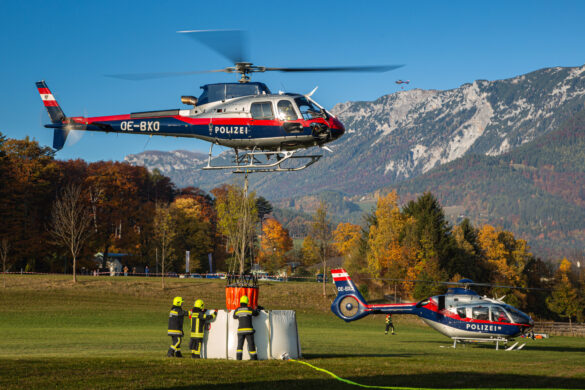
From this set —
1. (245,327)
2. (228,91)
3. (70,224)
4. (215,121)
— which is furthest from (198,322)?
(70,224)

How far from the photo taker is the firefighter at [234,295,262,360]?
73.4 feet

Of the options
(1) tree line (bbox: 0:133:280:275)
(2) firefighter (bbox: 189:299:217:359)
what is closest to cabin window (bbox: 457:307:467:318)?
(2) firefighter (bbox: 189:299:217:359)

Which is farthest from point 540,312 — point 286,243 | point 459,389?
point 459,389

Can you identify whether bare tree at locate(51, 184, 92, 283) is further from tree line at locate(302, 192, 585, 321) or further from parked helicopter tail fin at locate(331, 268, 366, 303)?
parked helicopter tail fin at locate(331, 268, 366, 303)

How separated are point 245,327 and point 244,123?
9276 millimetres

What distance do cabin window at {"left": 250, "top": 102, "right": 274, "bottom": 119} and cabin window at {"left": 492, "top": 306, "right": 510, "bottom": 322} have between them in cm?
1608

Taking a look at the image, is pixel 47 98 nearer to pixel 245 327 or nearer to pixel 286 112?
pixel 286 112

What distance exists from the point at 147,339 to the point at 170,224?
203 feet

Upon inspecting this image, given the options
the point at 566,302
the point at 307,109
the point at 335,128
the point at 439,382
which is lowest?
the point at 566,302

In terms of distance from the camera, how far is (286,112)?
2759 centimetres

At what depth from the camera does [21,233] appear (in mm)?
78750

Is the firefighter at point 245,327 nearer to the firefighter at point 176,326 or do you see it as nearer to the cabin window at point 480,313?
the firefighter at point 176,326

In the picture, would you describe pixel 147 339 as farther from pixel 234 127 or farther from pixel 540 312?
pixel 540 312

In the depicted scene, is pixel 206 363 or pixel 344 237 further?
pixel 344 237
